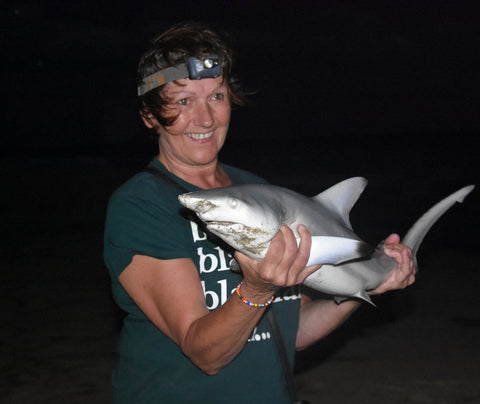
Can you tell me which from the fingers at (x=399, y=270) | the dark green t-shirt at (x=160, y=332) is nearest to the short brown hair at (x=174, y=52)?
the dark green t-shirt at (x=160, y=332)

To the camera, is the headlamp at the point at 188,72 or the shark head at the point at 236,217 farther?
the headlamp at the point at 188,72

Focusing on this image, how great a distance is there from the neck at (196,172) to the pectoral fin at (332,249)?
85cm

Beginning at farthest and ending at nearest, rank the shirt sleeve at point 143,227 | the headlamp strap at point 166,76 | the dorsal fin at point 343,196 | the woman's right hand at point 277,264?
the dorsal fin at point 343,196, the headlamp strap at point 166,76, the shirt sleeve at point 143,227, the woman's right hand at point 277,264

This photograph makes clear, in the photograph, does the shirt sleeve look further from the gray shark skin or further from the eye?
the eye

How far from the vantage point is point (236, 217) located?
72.0 inches

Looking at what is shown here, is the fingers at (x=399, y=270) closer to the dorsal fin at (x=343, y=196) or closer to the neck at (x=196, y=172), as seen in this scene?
the dorsal fin at (x=343, y=196)

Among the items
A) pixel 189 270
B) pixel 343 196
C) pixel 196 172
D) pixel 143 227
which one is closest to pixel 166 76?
pixel 196 172

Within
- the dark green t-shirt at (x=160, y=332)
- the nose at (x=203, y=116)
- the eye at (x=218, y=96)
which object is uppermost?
the eye at (x=218, y=96)

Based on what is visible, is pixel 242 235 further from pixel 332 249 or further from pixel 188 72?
pixel 188 72

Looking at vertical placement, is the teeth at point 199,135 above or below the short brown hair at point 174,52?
below

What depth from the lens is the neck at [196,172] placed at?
2.68 m

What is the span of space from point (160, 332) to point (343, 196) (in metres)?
1.08

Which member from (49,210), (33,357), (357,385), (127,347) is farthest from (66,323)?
(49,210)

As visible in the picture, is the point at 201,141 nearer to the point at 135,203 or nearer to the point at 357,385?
the point at 135,203
